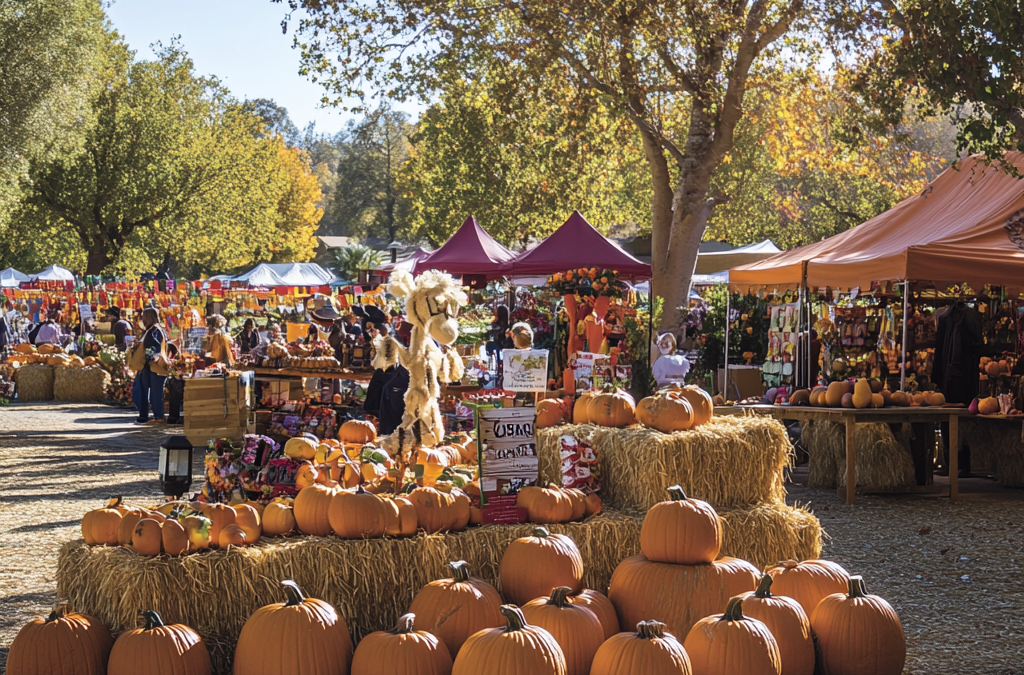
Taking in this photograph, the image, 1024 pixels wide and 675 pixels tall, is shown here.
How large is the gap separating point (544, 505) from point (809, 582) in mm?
1303

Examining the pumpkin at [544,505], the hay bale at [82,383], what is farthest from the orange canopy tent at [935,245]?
the hay bale at [82,383]

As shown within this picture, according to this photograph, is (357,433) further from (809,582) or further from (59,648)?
(809,582)

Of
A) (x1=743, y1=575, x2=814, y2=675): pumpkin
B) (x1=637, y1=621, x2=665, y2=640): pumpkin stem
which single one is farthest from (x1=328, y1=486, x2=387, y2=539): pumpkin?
(x1=743, y1=575, x2=814, y2=675): pumpkin

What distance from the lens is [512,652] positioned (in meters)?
3.68

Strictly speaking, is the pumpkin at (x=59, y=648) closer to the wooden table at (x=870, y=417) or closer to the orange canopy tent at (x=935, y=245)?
the wooden table at (x=870, y=417)

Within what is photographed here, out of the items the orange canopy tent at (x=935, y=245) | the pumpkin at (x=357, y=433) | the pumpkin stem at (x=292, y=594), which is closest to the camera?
the pumpkin stem at (x=292, y=594)

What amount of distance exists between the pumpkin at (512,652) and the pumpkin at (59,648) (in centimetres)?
142

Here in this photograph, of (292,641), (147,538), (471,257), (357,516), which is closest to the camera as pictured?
(292,641)

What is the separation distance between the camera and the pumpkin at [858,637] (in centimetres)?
425

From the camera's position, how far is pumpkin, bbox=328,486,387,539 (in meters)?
4.71

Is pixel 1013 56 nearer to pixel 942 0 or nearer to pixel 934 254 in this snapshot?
pixel 942 0

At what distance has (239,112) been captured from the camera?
151ft

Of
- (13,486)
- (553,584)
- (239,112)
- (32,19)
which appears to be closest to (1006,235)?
(553,584)

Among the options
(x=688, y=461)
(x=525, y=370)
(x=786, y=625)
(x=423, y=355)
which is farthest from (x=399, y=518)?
(x=525, y=370)
